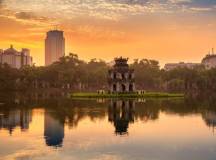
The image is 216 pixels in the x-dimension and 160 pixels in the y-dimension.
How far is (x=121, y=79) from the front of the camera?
11306 centimetres

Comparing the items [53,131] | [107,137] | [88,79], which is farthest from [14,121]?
[88,79]

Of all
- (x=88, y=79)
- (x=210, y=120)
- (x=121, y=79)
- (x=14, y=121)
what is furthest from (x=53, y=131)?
(x=88, y=79)

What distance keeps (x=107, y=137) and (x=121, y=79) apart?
254 ft

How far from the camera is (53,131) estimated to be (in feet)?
127

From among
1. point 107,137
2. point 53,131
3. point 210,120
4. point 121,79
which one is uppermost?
point 121,79

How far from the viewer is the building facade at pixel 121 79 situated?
11306 cm

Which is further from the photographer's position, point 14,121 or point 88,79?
point 88,79

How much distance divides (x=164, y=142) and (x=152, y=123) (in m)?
11.4

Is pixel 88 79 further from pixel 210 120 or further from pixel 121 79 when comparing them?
pixel 210 120

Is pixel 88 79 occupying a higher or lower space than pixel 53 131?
higher

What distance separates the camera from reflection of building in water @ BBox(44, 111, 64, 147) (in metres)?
33.2

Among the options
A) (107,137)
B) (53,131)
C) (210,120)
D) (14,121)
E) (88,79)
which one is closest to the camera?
(107,137)

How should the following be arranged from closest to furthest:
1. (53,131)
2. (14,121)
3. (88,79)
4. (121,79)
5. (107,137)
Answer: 1. (107,137)
2. (53,131)
3. (14,121)
4. (121,79)
5. (88,79)

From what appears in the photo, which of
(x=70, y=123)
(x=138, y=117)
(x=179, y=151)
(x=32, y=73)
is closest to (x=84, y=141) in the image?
(x=179, y=151)
